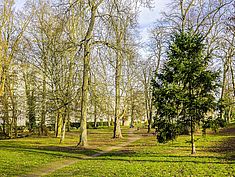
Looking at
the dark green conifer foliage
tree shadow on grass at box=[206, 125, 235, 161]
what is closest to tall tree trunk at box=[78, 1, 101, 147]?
the dark green conifer foliage

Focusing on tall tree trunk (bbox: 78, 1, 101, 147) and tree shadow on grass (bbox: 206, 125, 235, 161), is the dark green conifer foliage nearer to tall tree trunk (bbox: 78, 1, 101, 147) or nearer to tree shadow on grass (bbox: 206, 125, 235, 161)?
tree shadow on grass (bbox: 206, 125, 235, 161)

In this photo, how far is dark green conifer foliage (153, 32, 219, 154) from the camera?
15.4m

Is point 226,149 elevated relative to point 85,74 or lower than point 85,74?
lower

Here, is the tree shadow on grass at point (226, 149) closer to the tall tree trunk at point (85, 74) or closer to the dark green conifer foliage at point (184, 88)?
the dark green conifer foliage at point (184, 88)

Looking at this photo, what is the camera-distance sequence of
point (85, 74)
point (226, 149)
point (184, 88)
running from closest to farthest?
point (184, 88)
point (226, 149)
point (85, 74)

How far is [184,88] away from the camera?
15.8m

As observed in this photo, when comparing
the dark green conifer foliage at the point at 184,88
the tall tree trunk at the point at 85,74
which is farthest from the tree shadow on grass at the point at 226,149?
the tall tree trunk at the point at 85,74

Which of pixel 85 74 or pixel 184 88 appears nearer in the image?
pixel 184 88

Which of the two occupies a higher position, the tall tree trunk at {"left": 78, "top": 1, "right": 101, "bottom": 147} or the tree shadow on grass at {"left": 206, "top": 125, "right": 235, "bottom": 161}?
the tall tree trunk at {"left": 78, "top": 1, "right": 101, "bottom": 147}

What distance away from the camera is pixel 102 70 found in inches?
1053

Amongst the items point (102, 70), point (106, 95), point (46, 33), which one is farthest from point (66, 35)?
point (106, 95)

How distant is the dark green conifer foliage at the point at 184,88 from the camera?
15.4 m

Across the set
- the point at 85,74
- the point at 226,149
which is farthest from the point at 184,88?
the point at 85,74

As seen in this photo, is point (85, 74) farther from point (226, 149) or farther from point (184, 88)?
point (226, 149)
